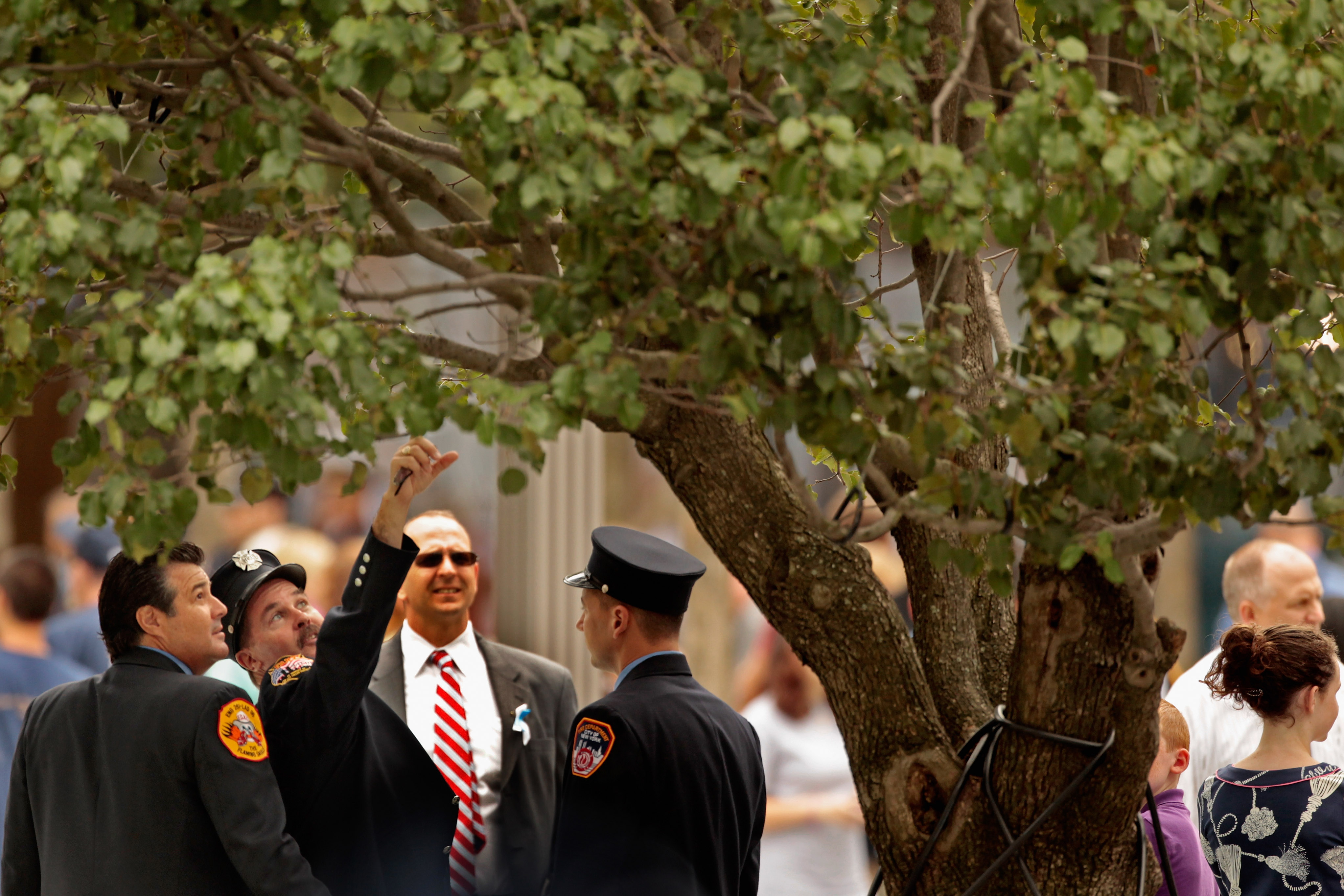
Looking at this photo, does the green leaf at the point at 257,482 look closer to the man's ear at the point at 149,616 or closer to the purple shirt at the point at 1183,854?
the man's ear at the point at 149,616

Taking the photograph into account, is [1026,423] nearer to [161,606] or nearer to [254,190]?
[254,190]

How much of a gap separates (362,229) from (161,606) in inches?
55.4

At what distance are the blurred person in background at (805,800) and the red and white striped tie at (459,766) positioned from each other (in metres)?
1.99

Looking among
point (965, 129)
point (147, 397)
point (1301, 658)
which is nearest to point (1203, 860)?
point (1301, 658)

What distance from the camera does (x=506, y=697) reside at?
459 cm

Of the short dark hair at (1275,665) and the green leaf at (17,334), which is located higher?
the green leaf at (17,334)

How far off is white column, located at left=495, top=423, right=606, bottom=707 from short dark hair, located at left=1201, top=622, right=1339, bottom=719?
4322 mm

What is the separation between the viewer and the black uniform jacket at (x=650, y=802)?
3.28 metres

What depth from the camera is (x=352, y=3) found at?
211 cm

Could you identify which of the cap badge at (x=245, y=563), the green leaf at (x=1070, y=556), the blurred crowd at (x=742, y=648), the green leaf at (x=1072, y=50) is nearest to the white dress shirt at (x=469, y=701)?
the blurred crowd at (x=742, y=648)

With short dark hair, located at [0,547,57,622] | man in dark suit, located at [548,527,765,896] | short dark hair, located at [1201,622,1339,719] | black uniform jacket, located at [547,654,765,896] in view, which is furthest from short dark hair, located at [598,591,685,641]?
short dark hair, located at [0,547,57,622]

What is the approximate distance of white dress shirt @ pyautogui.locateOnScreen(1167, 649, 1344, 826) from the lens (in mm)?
4664

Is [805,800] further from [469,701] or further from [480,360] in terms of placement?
[480,360]

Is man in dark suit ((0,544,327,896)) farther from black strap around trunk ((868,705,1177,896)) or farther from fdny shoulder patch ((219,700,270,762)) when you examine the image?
black strap around trunk ((868,705,1177,896))
